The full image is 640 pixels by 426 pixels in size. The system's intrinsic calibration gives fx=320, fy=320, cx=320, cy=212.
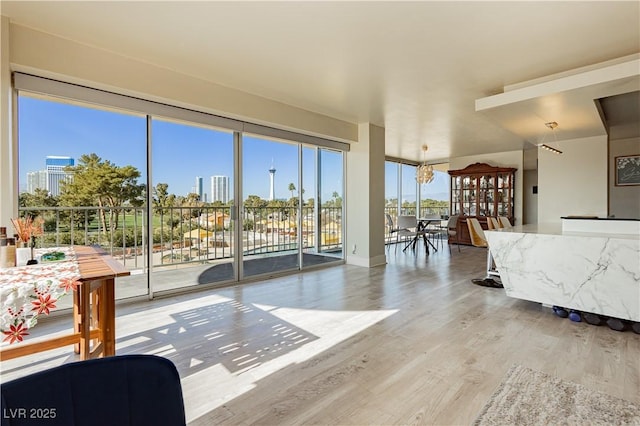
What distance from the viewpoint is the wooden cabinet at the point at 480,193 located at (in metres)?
7.89

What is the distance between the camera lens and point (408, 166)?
9641 millimetres

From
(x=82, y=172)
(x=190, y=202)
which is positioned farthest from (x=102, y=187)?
(x=190, y=202)

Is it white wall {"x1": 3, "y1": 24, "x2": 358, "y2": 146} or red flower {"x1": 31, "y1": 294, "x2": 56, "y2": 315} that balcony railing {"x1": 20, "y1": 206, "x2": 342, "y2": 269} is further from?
red flower {"x1": 31, "y1": 294, "x2": 56, "y2": 315}

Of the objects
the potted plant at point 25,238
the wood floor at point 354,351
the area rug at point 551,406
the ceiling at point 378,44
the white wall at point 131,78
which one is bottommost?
the area rug at point 551,406

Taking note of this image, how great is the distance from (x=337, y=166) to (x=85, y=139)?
367 cm

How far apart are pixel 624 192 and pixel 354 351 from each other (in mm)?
7125

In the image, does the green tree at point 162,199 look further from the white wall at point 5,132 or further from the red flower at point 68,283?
the red flower at point 68,283

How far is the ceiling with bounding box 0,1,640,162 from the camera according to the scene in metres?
2.28

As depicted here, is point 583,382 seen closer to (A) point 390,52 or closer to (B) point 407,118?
(A) point 390,52

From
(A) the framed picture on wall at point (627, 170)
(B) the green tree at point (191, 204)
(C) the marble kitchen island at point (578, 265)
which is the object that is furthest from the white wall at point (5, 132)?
(A) the framed picture on wall at point (627, 170)

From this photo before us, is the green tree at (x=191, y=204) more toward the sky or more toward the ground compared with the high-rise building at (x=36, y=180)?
more toward the ground

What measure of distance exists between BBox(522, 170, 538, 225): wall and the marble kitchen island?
5385 mm

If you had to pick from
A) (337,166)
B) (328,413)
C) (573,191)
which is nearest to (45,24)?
(328,413)

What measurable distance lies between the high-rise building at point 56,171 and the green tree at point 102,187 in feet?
0.16
